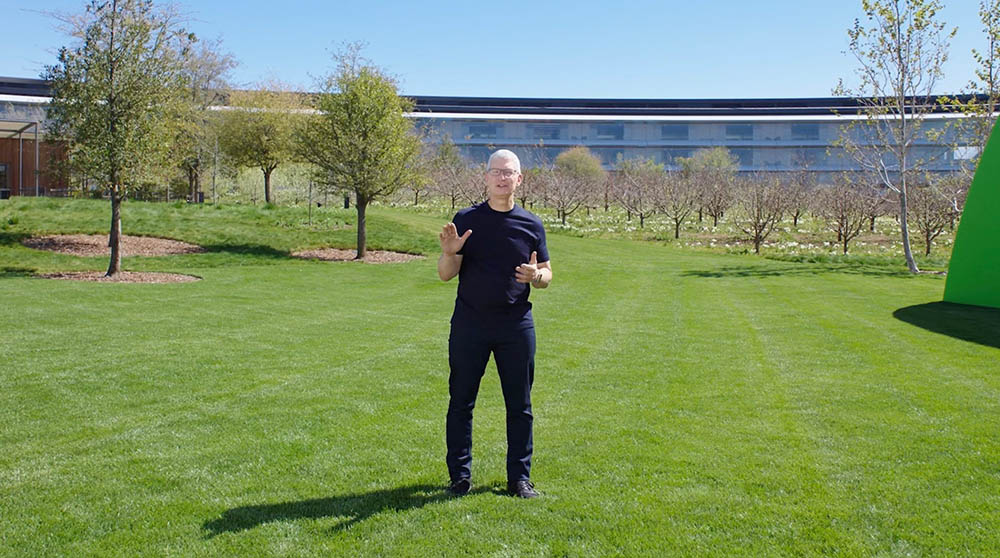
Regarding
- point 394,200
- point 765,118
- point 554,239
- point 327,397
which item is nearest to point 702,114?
point 765,118

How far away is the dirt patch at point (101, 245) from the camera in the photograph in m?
23.0

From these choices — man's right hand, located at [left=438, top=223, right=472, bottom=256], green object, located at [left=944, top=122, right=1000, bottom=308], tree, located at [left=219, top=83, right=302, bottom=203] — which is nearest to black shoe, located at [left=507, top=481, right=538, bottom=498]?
man's right hand, located at [left=438, top=223, right=472, bottom=256]

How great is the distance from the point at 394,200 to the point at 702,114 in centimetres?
4246

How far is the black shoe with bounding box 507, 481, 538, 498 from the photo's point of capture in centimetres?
469

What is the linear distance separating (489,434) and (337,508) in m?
1.91

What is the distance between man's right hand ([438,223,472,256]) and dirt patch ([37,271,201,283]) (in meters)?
16.0

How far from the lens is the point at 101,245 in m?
24.0

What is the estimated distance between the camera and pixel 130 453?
18.3ft

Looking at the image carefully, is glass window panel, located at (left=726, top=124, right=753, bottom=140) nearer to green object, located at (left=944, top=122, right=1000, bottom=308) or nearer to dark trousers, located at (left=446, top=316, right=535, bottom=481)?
green object, located at (left=944, top=122, right=1000, bottom=308)

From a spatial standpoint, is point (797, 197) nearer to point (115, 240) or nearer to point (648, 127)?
point (115, 240)

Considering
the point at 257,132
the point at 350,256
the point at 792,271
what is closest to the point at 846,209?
the point at 792,271

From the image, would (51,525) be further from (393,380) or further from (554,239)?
(554,239)

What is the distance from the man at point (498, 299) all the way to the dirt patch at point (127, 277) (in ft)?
52.1

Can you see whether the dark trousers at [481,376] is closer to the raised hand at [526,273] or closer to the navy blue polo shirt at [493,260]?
the navy blue polo shirt at [493,260]
